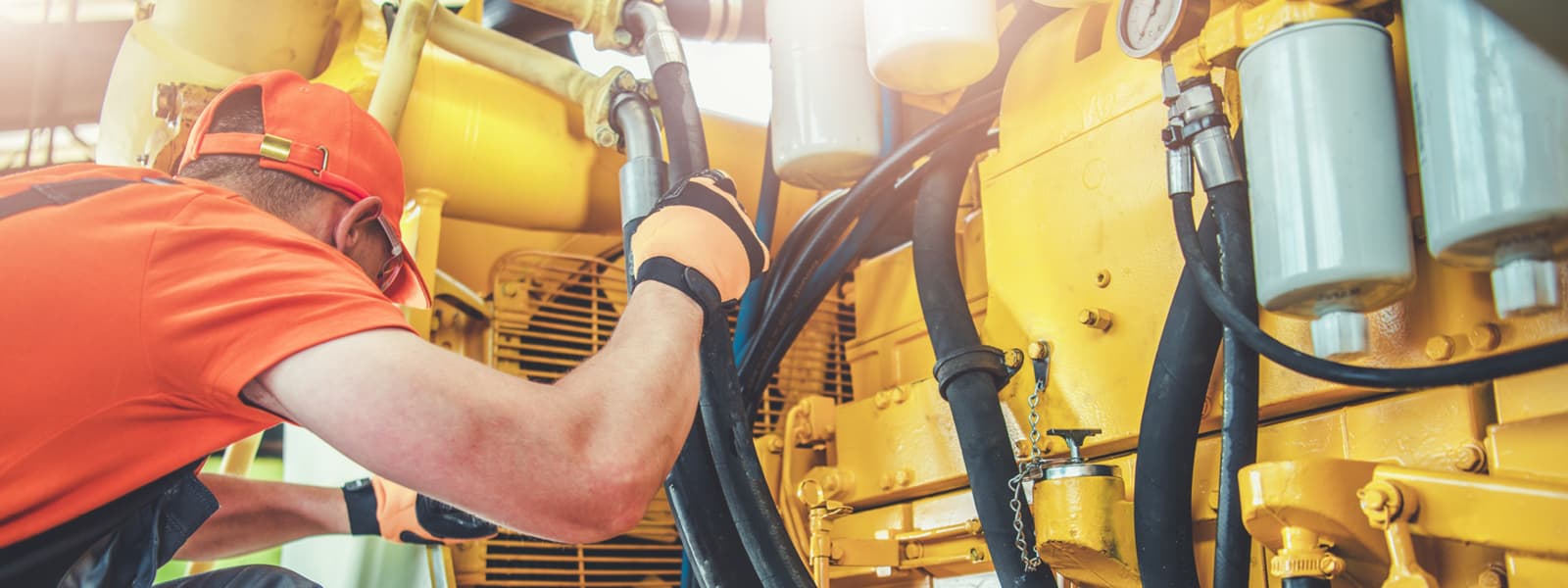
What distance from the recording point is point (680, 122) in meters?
1.97

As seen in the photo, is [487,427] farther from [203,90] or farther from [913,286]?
[203,90]

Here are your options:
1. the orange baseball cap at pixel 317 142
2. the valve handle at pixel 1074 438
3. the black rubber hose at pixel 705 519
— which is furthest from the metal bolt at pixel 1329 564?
the orange baseball cap at pixel 317 142

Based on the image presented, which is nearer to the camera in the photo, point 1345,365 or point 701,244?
point 1345,365

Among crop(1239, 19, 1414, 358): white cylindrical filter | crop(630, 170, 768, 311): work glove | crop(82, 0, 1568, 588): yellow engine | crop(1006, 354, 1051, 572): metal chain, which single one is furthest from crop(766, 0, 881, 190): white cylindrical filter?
crop(1239, 19, 1414, 358): white cylindrical filter

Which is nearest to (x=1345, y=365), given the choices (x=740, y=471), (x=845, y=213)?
(x=740, y=471)

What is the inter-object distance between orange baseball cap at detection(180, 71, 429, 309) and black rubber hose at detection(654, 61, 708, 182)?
1.47 ft

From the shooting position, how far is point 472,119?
7.69 feet

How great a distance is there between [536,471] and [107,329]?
424 mm

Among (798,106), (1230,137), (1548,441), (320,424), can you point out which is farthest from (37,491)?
(1548,441)

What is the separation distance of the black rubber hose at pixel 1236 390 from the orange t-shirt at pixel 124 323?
89 cm

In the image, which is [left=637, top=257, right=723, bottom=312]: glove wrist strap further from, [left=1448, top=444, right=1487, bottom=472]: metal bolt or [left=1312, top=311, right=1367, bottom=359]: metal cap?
[left=1448, top=444, right=1487, bottom=472]: metal bolt

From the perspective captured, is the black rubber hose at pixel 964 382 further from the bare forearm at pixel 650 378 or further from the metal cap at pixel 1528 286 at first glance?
the metal cap at pixel 1528 286

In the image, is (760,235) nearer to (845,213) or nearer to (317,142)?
(845,213)

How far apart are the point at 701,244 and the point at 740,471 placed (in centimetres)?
47
